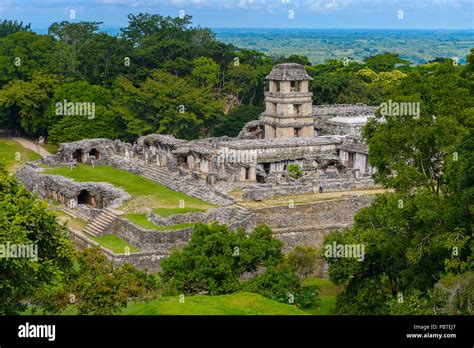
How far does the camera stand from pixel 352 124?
60125mm

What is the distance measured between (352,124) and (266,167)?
10.2m

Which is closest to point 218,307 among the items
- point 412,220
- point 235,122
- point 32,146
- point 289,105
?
point 412,220

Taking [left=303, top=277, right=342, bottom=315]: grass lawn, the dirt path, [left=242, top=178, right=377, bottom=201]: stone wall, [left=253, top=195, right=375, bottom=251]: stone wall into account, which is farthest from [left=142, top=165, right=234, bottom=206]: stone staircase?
the dirt path

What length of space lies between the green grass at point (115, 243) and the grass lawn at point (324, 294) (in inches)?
348

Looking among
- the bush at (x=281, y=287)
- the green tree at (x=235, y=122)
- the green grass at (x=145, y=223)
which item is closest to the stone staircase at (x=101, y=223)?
the green grass at (x=145, y=223)

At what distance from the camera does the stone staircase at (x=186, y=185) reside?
4734cm

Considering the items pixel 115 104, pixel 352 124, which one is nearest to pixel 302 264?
pixel 352 124

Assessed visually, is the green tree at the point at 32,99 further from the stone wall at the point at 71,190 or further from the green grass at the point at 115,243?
the green grass at the point at 115,243

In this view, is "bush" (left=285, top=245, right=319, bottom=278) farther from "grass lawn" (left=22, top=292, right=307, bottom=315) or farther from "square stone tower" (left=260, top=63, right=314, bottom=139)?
"square stone tower" (left=260, top=63, right=314, bottom=139)

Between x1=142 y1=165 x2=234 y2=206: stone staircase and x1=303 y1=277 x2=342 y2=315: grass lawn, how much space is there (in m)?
7.70

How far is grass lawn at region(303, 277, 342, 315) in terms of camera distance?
35.7 metres

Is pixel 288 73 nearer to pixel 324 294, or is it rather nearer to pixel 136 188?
pixel 136 188

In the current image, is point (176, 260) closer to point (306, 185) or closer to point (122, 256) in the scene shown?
point (122, 256)
